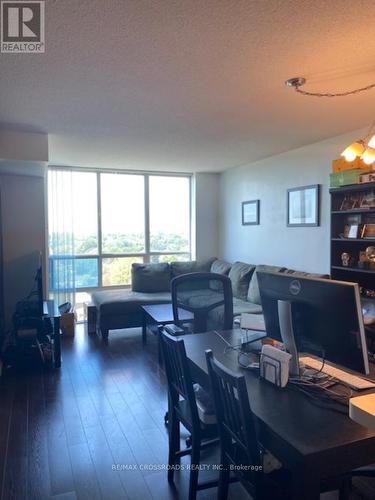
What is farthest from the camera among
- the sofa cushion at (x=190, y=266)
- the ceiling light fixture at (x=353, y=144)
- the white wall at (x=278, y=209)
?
the sofa cushion at (x=190, y=266)

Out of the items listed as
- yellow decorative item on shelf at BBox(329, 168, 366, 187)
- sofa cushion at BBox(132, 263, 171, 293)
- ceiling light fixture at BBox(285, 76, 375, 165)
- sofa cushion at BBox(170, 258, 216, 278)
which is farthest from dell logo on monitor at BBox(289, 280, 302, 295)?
sofa cushion at BBox(170, 258, 216, 278)

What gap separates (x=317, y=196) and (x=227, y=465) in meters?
3.16

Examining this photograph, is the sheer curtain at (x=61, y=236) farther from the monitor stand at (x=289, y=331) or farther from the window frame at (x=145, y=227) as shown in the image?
the monitor stand at (x=289, y=331)

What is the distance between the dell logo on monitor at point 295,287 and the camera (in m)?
1.62

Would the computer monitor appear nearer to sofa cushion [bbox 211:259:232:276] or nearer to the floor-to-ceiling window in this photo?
sofa cushion [bbox 211:259:232:276]

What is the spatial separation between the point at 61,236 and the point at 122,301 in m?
1.55

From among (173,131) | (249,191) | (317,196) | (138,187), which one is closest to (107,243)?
(138,187)

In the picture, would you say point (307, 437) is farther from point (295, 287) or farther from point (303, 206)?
point (303, 206)

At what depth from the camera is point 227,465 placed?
5.32ft

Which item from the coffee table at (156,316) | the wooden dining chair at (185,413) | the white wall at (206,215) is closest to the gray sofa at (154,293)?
the coffee table at (156,316)

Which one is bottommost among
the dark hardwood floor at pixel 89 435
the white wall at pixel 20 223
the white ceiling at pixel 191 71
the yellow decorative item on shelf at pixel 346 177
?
the dark hardwood floor at pixel 89 435

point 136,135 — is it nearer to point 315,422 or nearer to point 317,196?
point 317,196

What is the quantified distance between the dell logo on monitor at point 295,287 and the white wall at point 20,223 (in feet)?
10.8

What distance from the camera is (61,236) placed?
550 cm
